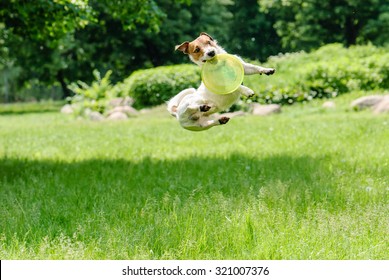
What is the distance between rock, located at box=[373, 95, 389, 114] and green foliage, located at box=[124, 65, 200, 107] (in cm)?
643

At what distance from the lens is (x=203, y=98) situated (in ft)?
13.1

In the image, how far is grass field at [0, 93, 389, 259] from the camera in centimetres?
484

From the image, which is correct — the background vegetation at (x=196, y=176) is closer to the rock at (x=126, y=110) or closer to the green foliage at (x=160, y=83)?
the green foliage at (x=160, y=83)

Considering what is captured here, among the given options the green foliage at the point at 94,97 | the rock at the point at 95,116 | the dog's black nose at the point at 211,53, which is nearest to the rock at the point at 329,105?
the rock at the point at 95,116

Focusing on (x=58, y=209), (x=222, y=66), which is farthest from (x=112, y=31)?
(x=222, y=66)

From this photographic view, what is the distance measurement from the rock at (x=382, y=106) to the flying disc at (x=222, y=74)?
41.8 ft

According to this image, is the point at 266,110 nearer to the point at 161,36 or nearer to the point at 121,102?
the point at 121,102

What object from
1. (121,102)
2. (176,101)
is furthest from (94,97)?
(176,101)

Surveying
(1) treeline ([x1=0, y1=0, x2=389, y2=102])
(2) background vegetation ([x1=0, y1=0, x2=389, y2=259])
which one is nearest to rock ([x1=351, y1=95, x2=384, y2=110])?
(2) background vegetation ([x1=0, y1=0, x2=389, y2=259])

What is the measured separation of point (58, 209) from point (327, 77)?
1544cm

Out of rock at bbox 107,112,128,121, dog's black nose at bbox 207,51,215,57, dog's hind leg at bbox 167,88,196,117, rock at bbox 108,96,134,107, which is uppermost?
dog's black nose at bbox 207,51,215,57

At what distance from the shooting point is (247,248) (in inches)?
189

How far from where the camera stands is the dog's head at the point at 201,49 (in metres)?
3.83

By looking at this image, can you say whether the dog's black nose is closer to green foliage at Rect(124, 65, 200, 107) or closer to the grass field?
the grass field
